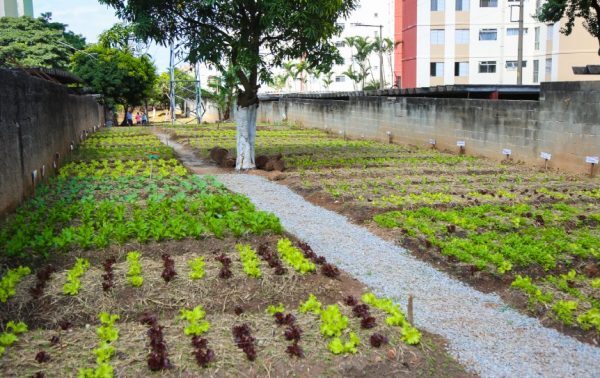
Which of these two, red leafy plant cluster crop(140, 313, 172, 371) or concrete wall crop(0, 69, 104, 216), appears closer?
red leafy plant cluster crop(140, 313, 172, 371)

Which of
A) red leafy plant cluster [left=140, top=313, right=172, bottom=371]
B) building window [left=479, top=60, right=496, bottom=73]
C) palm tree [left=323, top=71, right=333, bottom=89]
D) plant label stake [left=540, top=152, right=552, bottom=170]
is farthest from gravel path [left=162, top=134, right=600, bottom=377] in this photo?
palm tree [left=323, top=71, right=333, bottom=89]

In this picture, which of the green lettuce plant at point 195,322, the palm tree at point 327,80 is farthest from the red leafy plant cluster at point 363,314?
the palm tree at point 327,80

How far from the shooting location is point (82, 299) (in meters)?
6.10

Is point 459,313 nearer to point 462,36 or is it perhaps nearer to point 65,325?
point 65,325

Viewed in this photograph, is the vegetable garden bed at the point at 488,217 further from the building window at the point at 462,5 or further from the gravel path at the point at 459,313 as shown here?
the building window at the point at 462,5

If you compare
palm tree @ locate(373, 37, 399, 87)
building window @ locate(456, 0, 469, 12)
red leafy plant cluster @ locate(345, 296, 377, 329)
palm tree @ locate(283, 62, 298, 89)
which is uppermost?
building window @ locate(456, 0, 469, 12)

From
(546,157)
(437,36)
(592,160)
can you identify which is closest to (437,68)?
(437,36)

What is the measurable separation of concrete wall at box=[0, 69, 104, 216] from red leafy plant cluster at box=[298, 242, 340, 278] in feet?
16.4

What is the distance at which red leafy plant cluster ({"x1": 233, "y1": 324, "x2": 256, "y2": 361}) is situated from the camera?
481 cm

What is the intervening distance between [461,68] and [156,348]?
50.3m

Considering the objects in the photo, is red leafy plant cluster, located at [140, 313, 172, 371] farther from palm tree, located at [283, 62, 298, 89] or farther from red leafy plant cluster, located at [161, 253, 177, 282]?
palm tree, located at [283, 62, 298, 89]

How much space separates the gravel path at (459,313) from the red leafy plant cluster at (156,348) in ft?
7.82

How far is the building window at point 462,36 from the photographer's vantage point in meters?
50.8

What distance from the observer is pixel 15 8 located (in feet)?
210
